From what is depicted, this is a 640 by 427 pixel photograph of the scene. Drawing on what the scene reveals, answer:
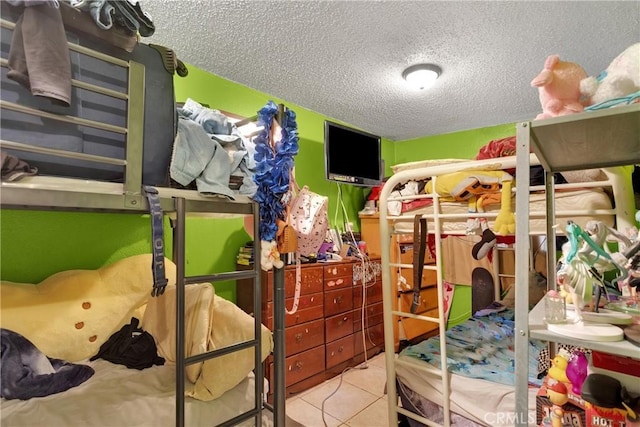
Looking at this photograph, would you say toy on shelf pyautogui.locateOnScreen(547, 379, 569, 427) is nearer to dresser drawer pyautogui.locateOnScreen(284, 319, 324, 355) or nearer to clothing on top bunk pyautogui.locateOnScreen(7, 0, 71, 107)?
clothing on top bunk pyautogui.locateOnScreen(7, 0, 71, 107)

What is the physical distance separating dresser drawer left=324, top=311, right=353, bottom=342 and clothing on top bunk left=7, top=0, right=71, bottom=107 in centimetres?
252

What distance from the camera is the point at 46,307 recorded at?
1.33 m

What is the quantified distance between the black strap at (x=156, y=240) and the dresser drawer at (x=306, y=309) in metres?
1.59

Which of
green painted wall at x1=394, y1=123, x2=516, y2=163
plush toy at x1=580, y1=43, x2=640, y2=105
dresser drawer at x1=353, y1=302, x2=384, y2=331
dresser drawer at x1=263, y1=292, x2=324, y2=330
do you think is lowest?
dresser drawer at x1=353, y1=302, x2=384, y2=331

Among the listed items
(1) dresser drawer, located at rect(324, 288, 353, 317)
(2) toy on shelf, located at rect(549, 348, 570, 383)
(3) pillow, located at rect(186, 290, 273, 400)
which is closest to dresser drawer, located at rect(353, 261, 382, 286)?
(1) dresser drawer, located at rect(324, 288, 353, 317)

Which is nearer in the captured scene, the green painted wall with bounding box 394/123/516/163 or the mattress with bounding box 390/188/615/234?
the mattress with bounding box 390/188/615/234

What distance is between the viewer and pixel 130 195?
3.47ft

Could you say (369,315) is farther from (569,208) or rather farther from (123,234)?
(123,234)

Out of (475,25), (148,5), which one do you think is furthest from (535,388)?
(148,5)

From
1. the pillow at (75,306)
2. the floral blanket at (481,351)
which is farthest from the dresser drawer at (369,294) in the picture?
the pillow at (75,306)

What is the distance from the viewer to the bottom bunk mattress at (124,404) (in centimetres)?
111

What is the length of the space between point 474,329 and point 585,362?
5.23ft

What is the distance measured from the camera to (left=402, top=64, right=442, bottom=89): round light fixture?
7.74 ft

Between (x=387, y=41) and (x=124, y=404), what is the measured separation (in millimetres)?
2464
